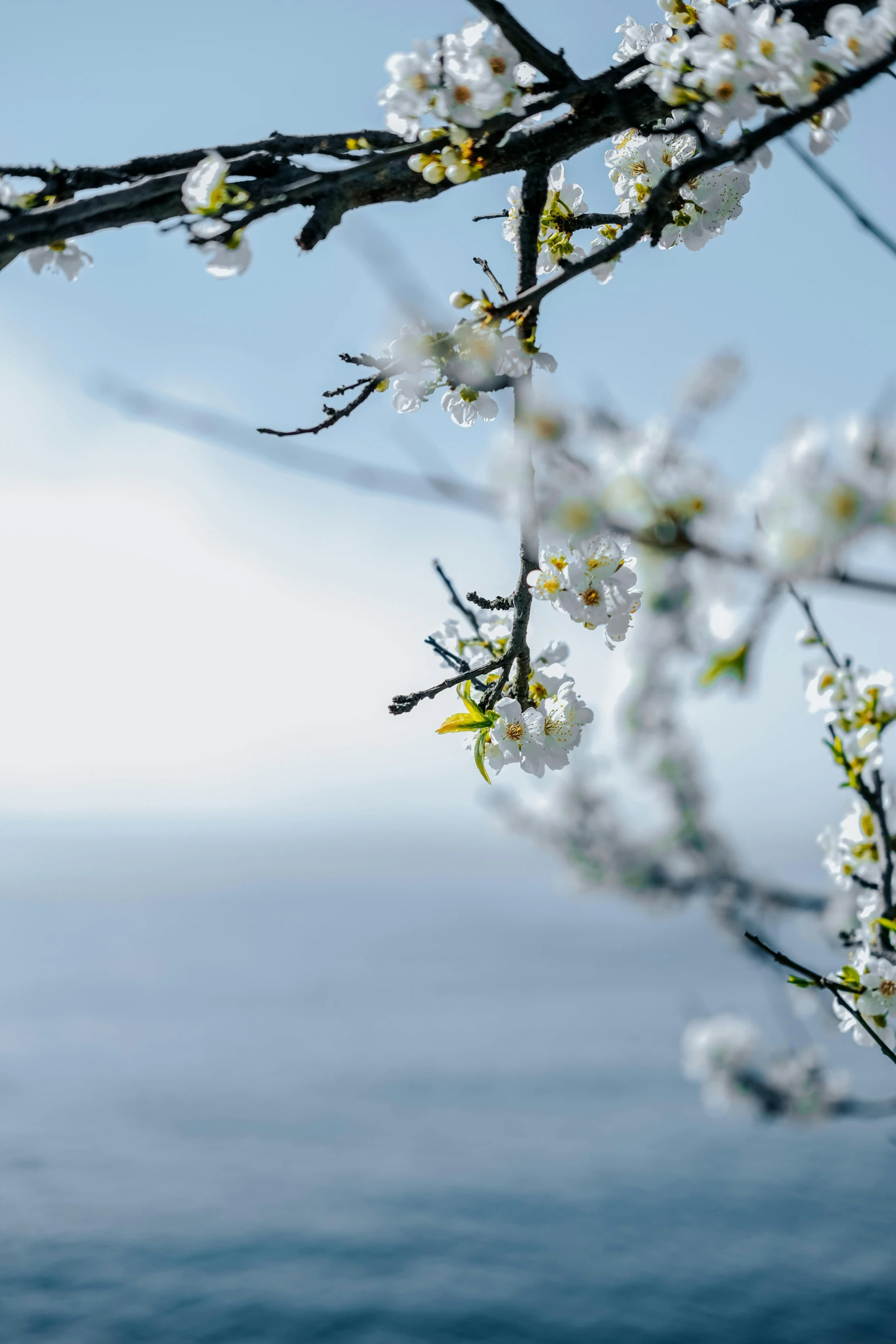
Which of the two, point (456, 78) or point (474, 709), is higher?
point (456, 78)

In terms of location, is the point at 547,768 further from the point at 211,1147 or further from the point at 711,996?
the point at 711,996

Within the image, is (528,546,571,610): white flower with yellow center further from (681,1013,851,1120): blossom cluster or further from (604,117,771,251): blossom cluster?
(681,1013,851,1120): blossom cluster

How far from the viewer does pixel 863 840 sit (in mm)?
2443

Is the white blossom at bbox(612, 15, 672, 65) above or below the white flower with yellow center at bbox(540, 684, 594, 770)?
above

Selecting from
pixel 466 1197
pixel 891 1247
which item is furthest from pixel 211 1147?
pixel 891 1247

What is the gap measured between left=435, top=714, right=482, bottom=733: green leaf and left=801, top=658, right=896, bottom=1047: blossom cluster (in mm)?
983

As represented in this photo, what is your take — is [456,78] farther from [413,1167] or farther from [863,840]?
[413,1167]

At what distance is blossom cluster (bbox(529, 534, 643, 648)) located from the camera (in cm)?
176

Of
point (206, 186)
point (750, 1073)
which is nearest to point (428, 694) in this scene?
point (206, 186)

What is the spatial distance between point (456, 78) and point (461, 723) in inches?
46.9

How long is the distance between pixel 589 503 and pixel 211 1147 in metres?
37.2

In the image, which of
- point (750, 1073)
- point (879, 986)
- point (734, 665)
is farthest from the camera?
point (750, 1073)

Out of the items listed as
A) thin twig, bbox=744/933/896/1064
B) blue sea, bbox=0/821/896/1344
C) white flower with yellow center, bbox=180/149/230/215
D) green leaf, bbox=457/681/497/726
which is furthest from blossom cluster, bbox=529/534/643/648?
blue sea, bbox=0/821/896/1344

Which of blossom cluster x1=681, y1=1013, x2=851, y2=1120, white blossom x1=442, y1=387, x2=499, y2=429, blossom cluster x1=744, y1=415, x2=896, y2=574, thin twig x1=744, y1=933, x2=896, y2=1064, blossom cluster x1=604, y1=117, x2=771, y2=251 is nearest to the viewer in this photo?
blossom cluster x1=744, y1=415, x2=896, y2=574
